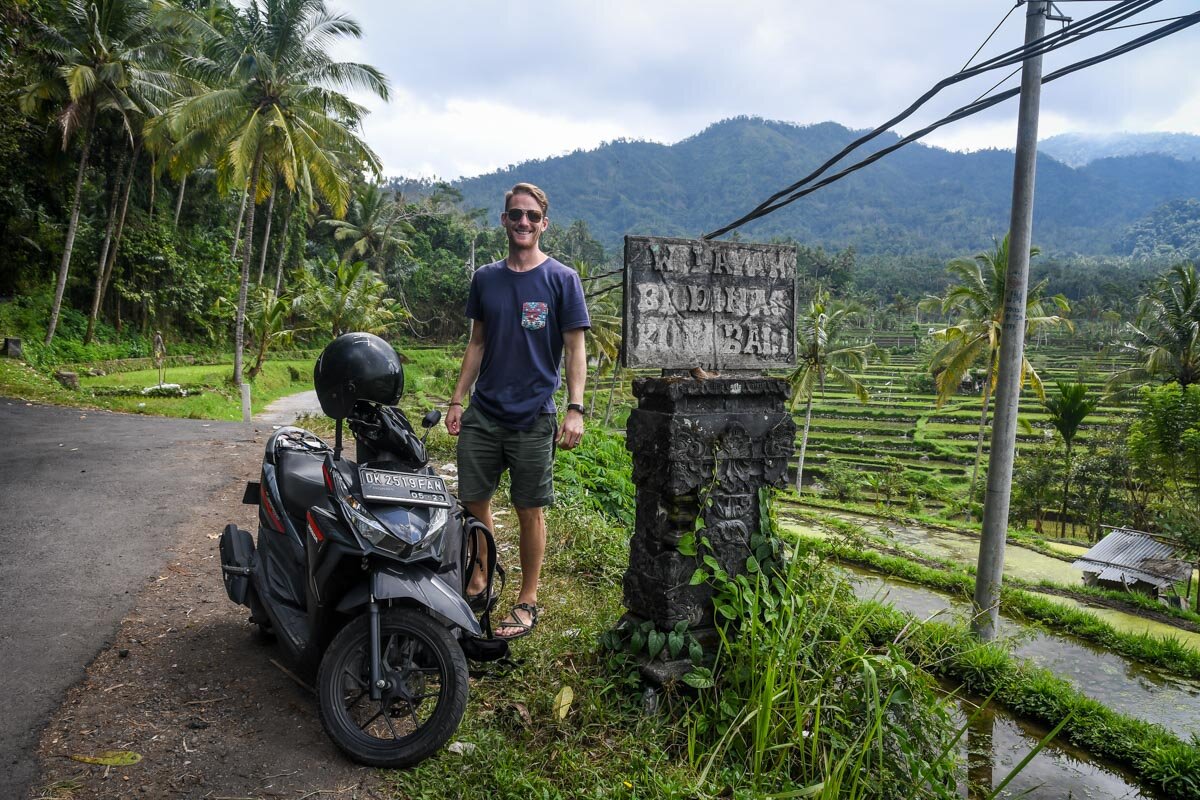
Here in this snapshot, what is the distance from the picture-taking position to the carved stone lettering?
9.59 feet

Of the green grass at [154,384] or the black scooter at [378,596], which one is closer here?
the black scooter at [378,596]

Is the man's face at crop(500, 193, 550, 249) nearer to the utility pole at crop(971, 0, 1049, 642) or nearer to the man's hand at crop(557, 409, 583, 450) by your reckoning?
the man's hand at crop(557, 409, 583, 450)

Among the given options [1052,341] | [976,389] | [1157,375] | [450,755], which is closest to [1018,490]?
[1157,375]

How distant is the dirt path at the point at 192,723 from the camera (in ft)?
7.04

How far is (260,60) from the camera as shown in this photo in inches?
610

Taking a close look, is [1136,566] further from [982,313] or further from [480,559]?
[480,559]

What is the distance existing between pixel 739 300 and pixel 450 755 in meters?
2.05

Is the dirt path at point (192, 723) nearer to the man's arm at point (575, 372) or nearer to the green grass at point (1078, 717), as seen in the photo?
the man's arm at point (575, 372)

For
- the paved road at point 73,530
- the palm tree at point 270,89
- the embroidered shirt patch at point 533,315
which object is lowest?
the paved road at point 73,530

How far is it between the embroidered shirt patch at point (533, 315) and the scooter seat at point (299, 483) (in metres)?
0.99

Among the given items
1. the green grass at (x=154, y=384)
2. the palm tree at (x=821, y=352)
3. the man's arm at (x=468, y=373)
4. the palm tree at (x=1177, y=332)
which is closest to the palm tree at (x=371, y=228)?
the green grass at (x=154, y=384)

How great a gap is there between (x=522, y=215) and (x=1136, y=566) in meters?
14.1

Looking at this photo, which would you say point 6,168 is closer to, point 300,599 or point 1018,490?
point 300,599

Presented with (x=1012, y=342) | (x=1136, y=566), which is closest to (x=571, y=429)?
(x=1012, y=342)
